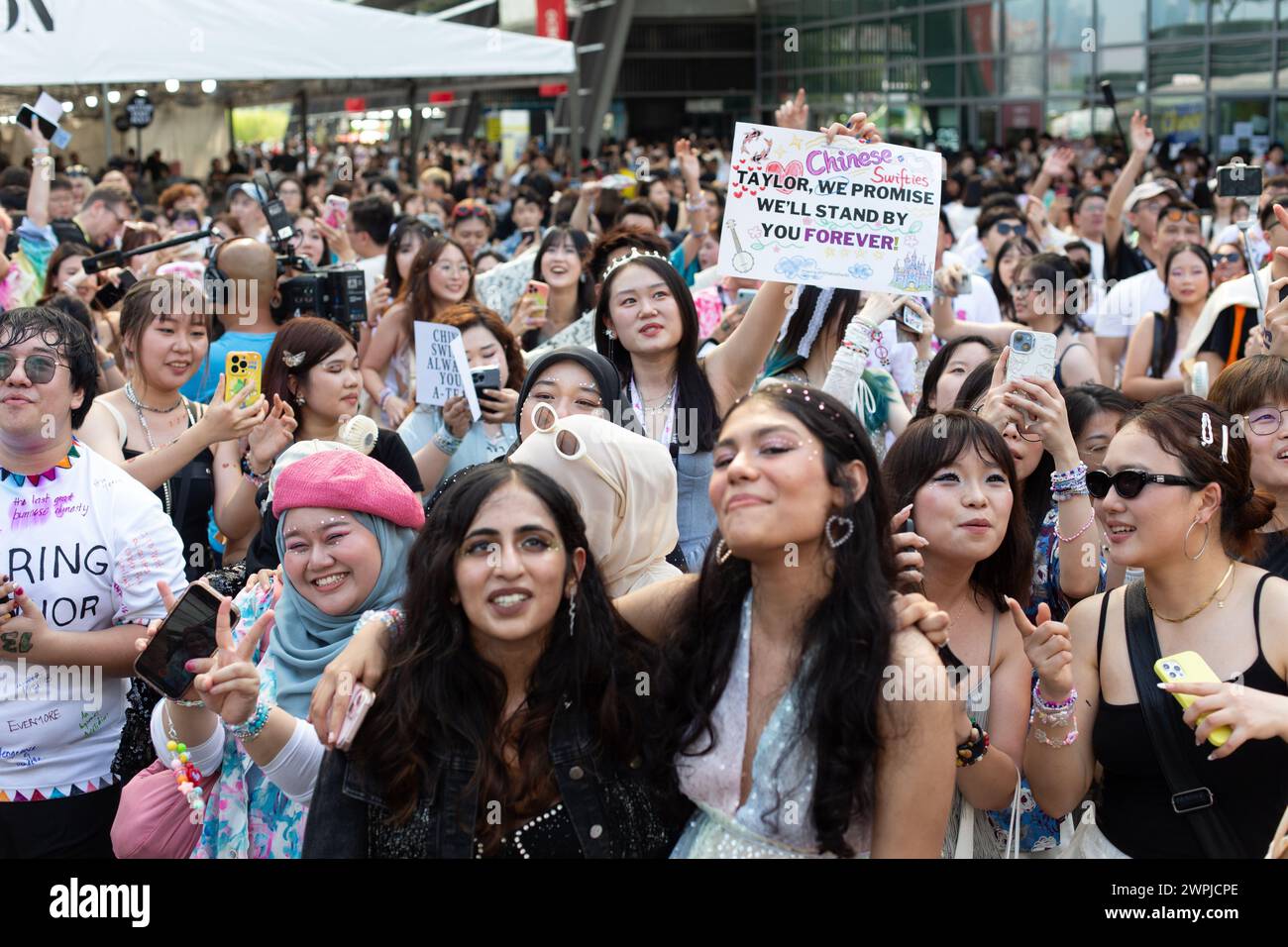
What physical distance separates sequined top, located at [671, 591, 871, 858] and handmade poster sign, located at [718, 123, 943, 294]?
6.95ft

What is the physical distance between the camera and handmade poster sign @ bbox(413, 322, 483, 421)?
5328mm

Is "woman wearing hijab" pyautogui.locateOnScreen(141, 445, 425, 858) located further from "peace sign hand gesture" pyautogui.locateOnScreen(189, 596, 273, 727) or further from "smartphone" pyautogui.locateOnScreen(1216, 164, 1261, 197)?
"smartphone" pyautogui.locateOnScreen(1216, 164, 1261, 197)

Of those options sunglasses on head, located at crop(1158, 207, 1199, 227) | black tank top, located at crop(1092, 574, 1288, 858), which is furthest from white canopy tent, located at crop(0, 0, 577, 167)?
black tank top, located at crop(1092, 574, 1288, 858)

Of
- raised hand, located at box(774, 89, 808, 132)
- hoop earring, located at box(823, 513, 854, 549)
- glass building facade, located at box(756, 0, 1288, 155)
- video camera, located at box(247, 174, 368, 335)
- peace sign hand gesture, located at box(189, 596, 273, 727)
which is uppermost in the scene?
glass building facade, located at box(756, 0, 1288, 155)

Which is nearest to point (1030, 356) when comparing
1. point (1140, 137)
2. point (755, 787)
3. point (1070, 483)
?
Answer: point (1070, 483)

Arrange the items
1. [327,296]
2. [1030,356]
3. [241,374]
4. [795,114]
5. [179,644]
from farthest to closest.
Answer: [327,296], [795,114], [241,374], [1030,356], [179,644]

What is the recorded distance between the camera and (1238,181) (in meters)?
5.33

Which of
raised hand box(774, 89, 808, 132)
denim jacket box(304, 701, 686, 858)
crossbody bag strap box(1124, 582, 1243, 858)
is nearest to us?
denim jacket box(304, 701, 686, 858)

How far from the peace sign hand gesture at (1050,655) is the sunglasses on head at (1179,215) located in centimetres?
615

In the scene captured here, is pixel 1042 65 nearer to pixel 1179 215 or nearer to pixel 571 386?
pixel 1179 215

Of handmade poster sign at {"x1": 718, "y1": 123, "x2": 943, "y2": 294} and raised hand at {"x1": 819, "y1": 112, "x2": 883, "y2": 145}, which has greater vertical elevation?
raised hand at {"x1": 819, "y1": 112, "x2": 883, "y2": 145}

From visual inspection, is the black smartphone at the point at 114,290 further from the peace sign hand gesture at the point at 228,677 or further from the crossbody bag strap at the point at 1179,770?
the crossbody bag strap at the point at 1179,770

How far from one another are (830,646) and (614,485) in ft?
2.94
